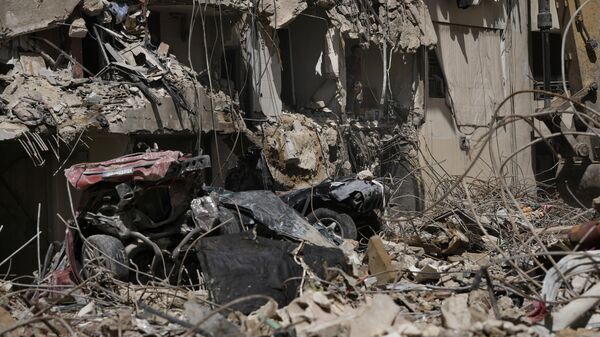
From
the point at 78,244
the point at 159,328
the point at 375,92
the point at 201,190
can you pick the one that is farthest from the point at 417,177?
the point at 159,328

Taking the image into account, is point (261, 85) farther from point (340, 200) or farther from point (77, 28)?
point (77, 28)

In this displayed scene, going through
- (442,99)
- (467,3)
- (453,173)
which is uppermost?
(467,3)

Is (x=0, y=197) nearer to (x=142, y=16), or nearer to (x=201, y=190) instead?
(x=142, y=16)

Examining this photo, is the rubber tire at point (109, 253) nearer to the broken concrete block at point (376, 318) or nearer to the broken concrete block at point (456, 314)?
the broken concrete block at point (376, 318)

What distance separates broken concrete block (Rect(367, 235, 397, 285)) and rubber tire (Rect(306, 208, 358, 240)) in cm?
255

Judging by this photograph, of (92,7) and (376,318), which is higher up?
(92,7)

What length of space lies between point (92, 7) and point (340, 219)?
4078 mm

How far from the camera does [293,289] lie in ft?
28.1

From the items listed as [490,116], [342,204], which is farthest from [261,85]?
[490,116]

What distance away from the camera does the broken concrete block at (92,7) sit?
1241 cm

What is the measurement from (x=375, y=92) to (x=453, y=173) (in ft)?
8.22

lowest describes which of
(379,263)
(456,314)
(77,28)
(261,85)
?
(379,263)

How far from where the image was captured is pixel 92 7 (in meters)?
12.5

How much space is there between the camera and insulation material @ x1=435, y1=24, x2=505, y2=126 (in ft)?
65.7
